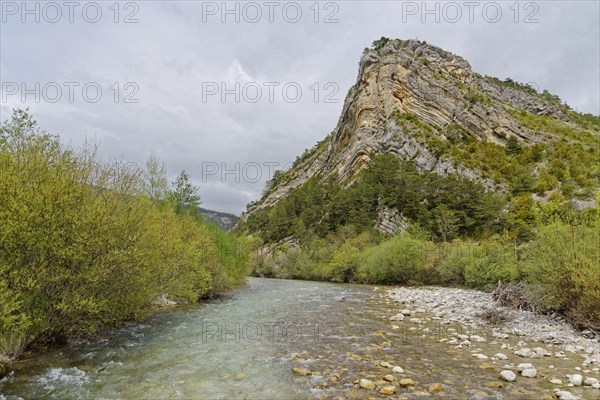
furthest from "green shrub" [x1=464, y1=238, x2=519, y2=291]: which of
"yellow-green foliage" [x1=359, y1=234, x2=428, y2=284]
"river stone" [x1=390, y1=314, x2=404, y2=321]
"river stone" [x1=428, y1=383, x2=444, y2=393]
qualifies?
"river stone" [x1=428, y1=383, x2=444, y2=393]

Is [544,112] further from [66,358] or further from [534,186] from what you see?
[66,358]

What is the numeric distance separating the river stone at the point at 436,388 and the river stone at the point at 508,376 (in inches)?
68.8

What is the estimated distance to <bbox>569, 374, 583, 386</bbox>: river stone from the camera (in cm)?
822

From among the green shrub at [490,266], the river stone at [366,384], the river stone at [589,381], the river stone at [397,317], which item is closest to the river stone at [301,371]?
the river stone at [366,384]

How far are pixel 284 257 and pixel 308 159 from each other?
295ft

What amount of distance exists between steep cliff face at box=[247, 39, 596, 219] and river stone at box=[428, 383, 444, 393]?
209 ft

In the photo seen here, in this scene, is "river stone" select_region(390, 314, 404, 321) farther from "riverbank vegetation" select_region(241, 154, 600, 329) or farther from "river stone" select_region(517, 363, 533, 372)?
"river stone" select_region(517, 363, 533, 372)

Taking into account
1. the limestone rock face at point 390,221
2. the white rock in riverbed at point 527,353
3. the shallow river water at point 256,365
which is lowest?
the shallow river water at point 256,365

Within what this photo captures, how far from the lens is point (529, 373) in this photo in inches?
350

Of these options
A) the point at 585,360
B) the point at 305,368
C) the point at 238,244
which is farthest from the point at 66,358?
the point at 238,244

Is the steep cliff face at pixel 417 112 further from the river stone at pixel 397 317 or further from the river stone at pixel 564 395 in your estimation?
the river stone at pixel 564 395

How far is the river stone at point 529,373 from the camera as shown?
29.0 feet

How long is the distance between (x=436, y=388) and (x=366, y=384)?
5.41ft

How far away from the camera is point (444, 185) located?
62438 millimetres
